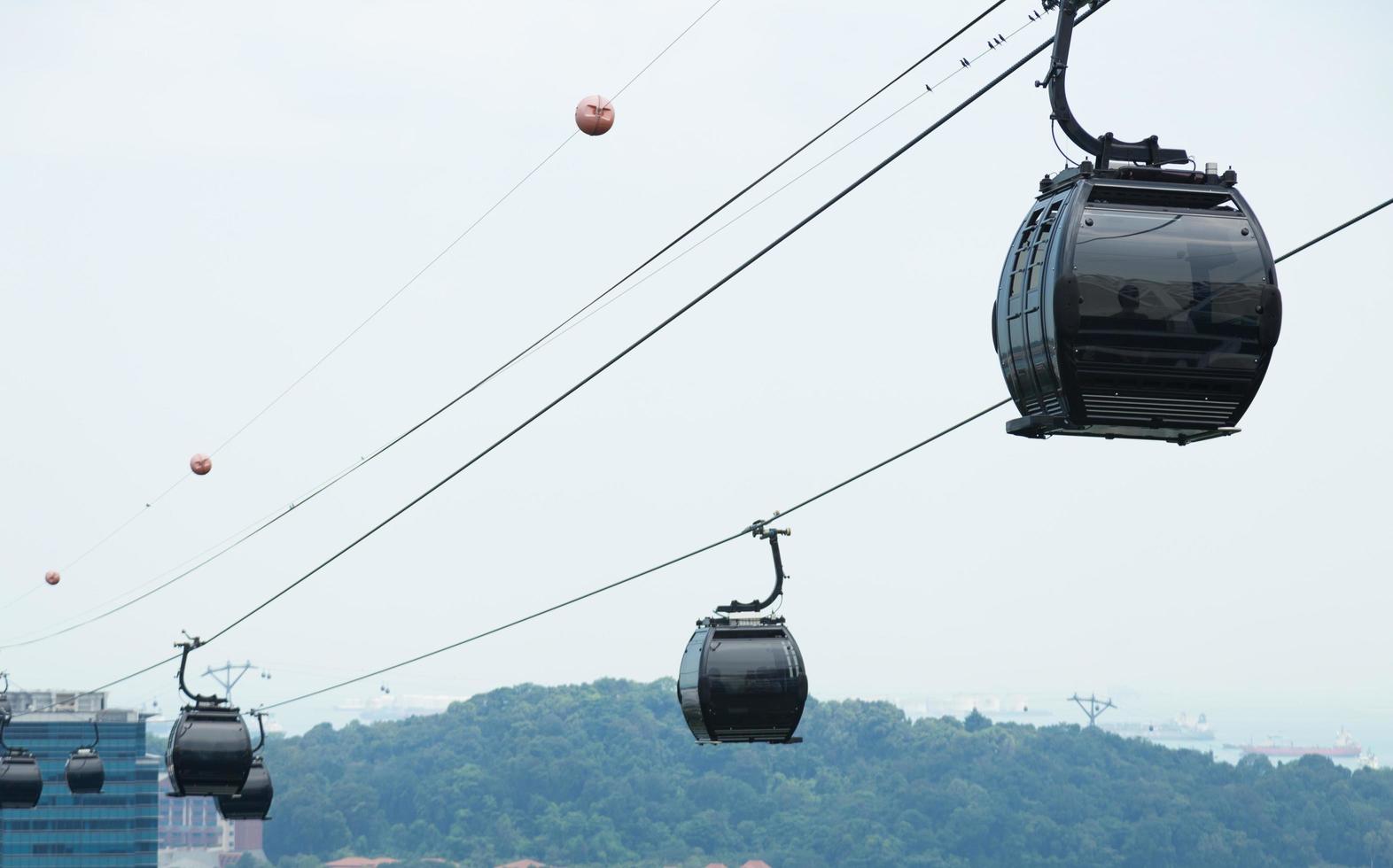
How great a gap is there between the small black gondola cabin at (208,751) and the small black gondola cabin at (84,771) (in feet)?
35.4

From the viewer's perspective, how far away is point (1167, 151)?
812 centimetres

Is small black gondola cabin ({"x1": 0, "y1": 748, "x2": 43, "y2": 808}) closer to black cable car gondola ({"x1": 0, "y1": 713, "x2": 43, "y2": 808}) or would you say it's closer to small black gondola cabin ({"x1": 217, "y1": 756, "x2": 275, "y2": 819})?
black cable car gondola ({"x1": 0, "y1": 713, "x2": 43, "y2": 808})

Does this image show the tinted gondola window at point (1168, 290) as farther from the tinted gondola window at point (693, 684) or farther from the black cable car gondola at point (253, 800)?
the black cable car gondola at point (253, 800)

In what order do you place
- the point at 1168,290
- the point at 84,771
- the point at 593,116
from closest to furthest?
1. the point at 1168,290
2. the point at 593,116
3. the point at 84,771

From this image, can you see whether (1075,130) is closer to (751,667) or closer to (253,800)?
(751,667)

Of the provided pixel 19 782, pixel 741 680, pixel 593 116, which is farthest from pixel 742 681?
pixel 19 782

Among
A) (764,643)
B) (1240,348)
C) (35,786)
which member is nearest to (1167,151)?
(1240,348)

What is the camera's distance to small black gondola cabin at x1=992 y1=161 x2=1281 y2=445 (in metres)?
7.72

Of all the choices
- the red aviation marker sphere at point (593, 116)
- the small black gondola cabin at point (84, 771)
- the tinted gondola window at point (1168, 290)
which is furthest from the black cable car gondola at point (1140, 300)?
the small black gondola cabin at point (84, 771)

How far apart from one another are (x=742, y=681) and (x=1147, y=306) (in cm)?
1065

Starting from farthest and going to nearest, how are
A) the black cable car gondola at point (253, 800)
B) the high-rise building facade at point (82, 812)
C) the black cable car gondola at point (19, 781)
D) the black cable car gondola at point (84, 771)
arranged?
the high-rise building facade at point (82, 812) → the black cable car gondola at point (84, 771) → the black cable car gondola at point (19, 781) → the black cable car gondola at point (253, 800)

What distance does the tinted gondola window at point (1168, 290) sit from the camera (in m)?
7.71

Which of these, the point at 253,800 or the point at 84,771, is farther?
the point at 84,771

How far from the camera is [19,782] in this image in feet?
115
